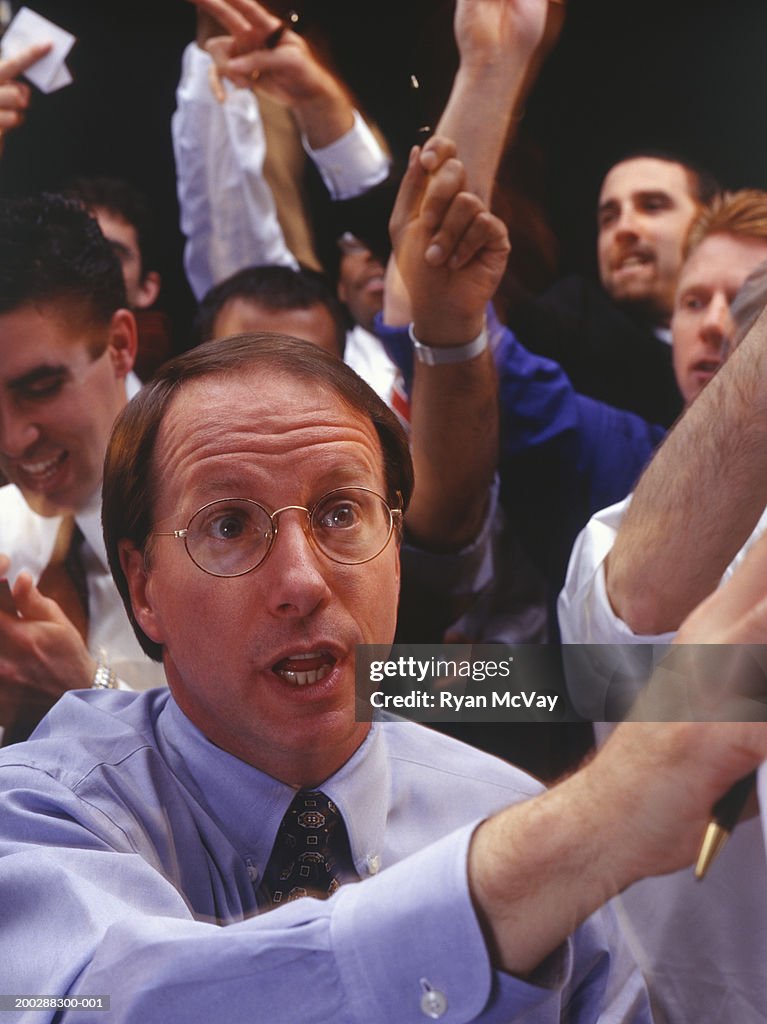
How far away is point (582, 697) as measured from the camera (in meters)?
1.15

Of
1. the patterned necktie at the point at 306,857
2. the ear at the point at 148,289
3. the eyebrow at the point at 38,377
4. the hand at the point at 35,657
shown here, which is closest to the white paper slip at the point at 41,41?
the ear at the point at 148,289

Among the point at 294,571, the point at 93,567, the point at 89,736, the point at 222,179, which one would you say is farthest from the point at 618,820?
the point at 222,179

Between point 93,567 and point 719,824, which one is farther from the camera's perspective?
point 93,567

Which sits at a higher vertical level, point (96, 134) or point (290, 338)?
point (96, 134)

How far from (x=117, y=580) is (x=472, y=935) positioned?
22.8 inches

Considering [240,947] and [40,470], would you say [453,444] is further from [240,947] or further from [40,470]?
[240,947]

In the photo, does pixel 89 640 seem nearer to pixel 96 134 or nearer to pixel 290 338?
pixel 290 338

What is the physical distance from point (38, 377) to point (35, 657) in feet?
1.04

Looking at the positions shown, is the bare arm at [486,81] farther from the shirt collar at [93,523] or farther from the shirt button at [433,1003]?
the shirt button at [433,1003]

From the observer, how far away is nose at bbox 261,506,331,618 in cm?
102

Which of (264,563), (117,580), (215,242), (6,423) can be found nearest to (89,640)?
(117,580)

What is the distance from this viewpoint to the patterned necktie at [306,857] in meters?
1.06

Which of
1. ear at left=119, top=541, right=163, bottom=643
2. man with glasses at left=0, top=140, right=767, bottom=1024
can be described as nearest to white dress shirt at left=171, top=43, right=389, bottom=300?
man with glasses at left=0, top=140, right=767, bottom=1024

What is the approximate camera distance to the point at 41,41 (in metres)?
1.38
